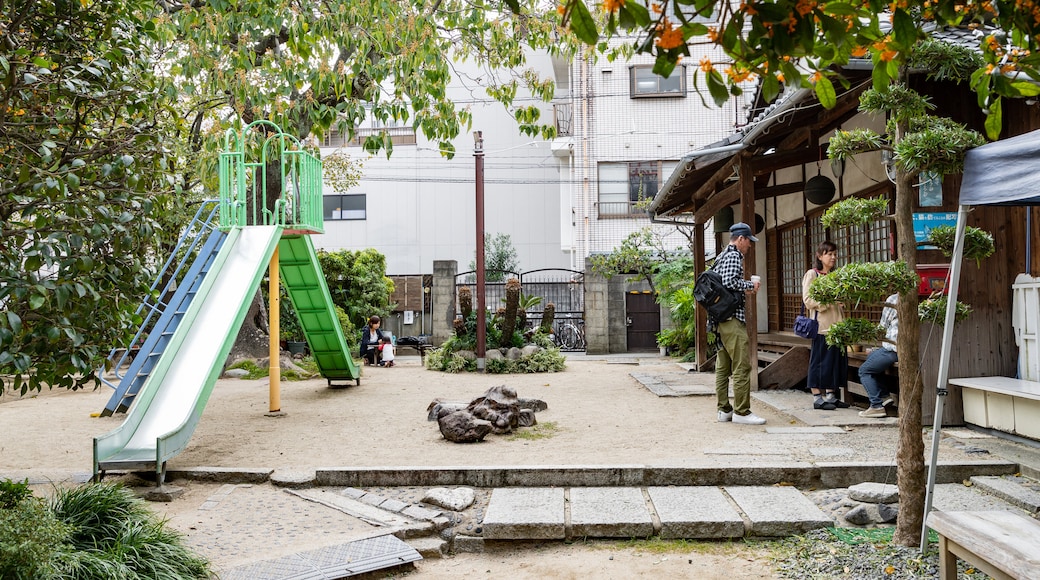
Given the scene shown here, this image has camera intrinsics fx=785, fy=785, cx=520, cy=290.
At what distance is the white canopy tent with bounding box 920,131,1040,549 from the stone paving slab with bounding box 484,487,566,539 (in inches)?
77.7

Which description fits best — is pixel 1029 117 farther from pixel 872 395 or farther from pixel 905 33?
pixel 905 33

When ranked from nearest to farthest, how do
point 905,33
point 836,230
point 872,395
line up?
point 905,33 < point 872,395 < point 836,230

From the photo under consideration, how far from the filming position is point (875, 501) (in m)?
4.83

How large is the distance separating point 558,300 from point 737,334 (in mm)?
15995

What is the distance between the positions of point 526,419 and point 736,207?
7471 millimetres

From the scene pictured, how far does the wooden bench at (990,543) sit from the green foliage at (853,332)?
1195 mm

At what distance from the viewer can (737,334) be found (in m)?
7.45

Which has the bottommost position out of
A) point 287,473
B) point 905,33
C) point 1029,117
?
point 287,473

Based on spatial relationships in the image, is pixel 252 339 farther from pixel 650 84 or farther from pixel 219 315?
pixel 650 84

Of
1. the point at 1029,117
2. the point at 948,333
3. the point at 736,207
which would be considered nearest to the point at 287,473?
the point at 948,333

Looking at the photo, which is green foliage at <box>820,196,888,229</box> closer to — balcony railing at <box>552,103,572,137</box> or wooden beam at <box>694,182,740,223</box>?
wooden beam at <box>694,182,740,223</box>

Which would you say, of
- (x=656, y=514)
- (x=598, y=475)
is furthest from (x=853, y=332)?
(x=598, y=475)

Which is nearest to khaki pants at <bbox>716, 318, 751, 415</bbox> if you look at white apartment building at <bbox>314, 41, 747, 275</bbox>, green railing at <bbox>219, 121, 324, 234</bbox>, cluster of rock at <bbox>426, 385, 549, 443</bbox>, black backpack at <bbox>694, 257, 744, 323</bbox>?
black backpack at <bbox>694, 257, 744, 323</bbox>

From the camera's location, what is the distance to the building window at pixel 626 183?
898 inches
